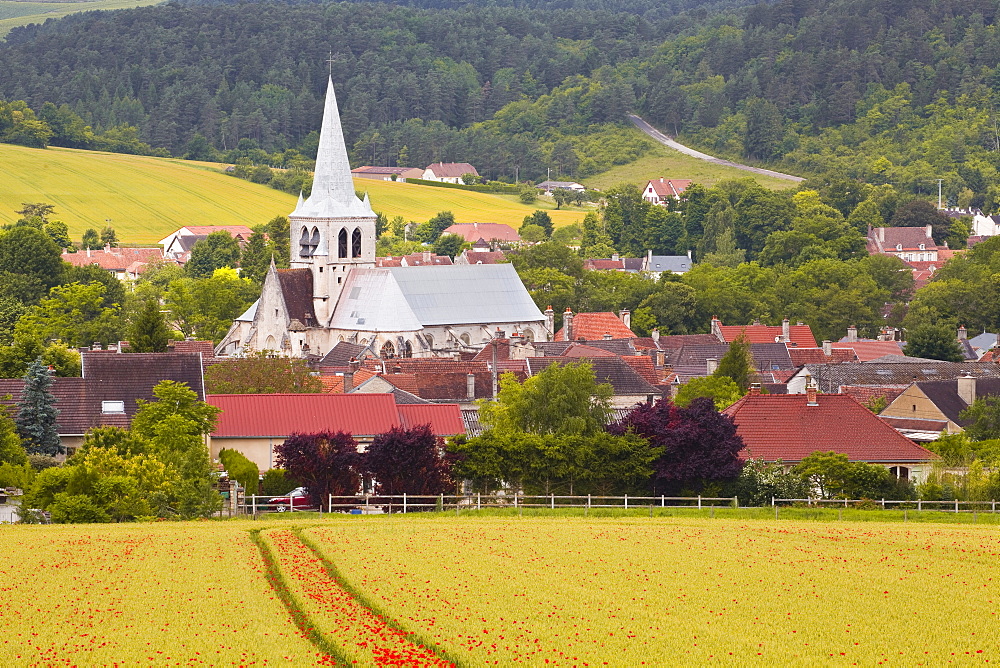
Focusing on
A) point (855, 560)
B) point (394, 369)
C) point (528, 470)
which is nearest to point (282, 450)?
point (528, 470)

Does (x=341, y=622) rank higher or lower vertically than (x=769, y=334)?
lower

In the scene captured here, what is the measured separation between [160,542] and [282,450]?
1254cm

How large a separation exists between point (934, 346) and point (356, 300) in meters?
32.2

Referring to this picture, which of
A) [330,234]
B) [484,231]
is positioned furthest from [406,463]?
[484,231]

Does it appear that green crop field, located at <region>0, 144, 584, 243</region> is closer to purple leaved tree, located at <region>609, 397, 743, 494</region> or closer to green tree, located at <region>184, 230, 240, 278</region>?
green tree, located at <region>184, 230, 240, 278</region>

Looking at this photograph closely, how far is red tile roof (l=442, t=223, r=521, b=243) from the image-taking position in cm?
17050

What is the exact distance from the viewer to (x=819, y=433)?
52094mm

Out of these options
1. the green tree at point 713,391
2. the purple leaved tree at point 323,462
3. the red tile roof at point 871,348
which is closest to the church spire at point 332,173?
the red tile roof at point 871,348

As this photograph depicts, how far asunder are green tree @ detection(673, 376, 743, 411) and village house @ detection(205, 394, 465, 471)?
12696 mm

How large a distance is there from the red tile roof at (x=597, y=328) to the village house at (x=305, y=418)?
39.9 meters

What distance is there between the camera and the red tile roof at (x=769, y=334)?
316 feet

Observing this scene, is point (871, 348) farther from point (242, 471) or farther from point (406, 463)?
point (242, 471)

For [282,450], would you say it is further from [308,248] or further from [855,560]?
[308,248]

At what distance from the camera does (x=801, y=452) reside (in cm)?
5122
